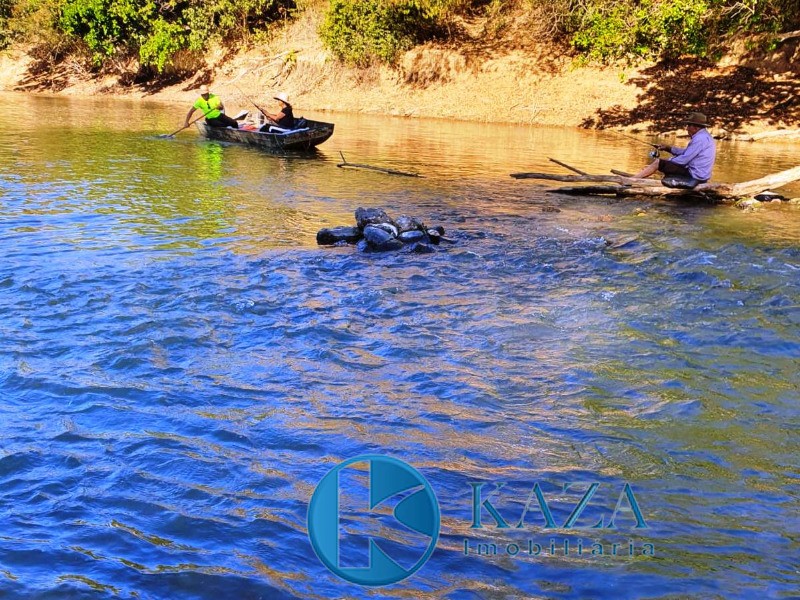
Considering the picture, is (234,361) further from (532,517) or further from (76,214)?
(76,214)

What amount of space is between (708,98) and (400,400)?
23994 mm

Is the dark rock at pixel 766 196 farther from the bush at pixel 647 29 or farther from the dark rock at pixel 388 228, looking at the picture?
the bush at pixel 647 29

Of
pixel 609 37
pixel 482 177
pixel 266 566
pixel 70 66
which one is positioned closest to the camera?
pixel 266 566

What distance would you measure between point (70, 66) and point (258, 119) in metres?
27.6

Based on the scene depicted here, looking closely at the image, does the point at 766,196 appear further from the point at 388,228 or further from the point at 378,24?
the point at 378,24

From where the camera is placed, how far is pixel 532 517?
405 cm

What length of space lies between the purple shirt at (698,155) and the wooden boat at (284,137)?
9.07 meters

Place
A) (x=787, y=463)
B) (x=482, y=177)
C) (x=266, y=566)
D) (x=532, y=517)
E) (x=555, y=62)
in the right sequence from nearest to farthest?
1. (x=266, y=566)
2. (x=532, y=517)
3. (x=787, y=463)
4. (x=482, y=177)
5. (x=555, y=62)

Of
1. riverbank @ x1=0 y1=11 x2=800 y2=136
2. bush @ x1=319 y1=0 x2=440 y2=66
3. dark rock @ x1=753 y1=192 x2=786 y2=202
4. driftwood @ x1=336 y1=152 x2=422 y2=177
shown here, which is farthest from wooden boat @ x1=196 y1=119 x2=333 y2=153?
bush @ x1=319 y1=0 x2=440 y2=66

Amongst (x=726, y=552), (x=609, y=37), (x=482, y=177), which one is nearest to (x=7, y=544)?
(x=726, y=552)

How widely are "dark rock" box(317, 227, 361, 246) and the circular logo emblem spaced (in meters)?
6.13

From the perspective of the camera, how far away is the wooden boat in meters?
19.0

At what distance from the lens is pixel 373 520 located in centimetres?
400

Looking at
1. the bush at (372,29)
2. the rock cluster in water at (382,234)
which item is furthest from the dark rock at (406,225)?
the bush at (372,29)
